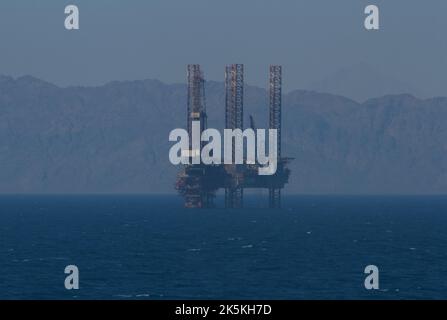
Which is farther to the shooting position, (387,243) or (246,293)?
(387,243)

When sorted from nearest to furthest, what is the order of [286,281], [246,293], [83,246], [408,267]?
[246,293]
[286,281]
[408,267]
[83,246]
